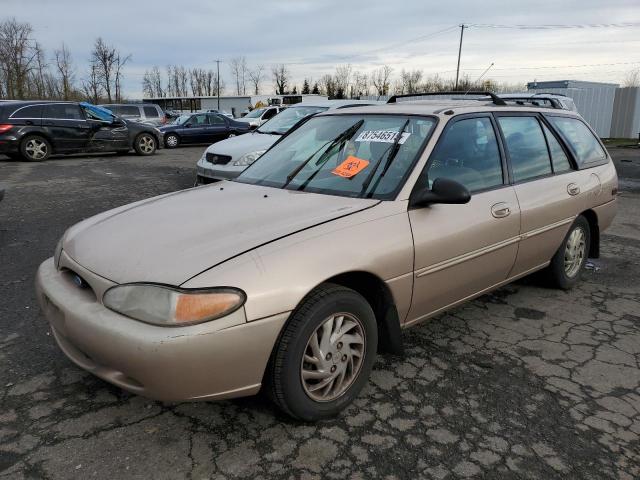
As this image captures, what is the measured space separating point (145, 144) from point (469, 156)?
46.4 feet

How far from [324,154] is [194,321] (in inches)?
68.7

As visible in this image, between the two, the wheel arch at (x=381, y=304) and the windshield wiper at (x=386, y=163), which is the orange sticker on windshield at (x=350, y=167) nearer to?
the windshield wiper at (x=386, y=163)

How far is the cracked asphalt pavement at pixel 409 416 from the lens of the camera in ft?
7.57

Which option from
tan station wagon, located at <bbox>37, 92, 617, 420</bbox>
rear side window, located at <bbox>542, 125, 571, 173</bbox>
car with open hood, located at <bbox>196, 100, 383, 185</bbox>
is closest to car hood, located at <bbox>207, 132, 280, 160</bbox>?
car with open hood, located at <bbox>196, 100, 383, 185</bbox>

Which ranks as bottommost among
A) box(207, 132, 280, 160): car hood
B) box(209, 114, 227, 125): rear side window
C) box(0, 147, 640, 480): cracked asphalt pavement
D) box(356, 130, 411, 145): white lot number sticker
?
box(0, 147, 640, 480): cracked asphalt pavement

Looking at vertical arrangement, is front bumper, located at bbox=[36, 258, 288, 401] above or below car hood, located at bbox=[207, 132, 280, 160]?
below

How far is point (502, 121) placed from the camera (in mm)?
3781

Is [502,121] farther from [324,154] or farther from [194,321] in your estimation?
[194,321]

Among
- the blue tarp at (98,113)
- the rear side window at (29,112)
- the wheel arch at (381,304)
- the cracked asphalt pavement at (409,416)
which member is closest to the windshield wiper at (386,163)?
the wheel arch at (381,304)

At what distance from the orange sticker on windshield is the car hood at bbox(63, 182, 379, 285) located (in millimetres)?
259

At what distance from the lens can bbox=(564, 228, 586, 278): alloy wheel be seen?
4.43 meters

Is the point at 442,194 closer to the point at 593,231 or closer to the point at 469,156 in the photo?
the point at 469,156

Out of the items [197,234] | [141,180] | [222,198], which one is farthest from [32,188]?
[197,234]

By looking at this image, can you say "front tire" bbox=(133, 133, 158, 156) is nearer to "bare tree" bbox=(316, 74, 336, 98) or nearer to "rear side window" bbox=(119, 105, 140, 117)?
Result: "rear side window" bbox=(119, 105, 140, 117)
